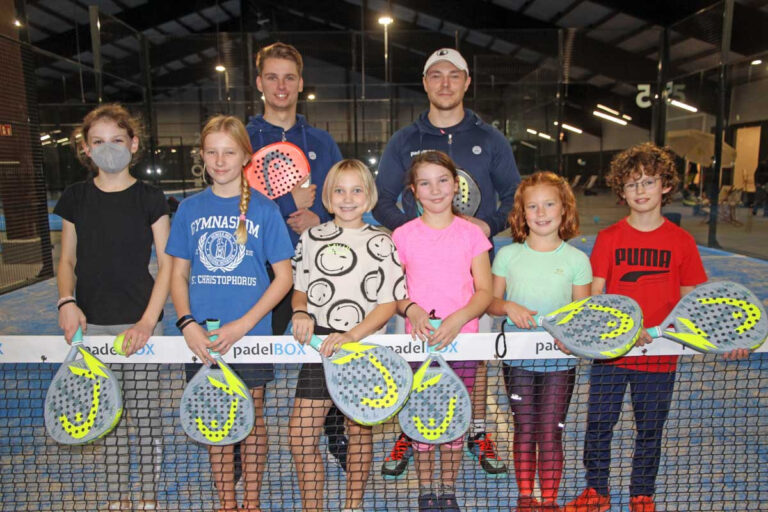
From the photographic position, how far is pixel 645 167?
6.78 feet

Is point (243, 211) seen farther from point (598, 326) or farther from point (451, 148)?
point (598, 326)

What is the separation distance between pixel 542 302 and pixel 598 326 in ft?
1.35

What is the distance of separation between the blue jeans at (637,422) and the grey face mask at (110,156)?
197cm

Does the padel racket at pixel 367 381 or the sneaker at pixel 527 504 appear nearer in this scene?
the padel racket at pixel 367 381

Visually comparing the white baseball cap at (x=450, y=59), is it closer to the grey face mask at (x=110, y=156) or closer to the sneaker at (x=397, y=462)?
the grey face mask at (x=110, y=156)

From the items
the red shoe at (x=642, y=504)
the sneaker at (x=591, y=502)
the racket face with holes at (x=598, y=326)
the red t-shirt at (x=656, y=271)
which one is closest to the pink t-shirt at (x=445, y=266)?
the racket face with holes at (x=598, y=326)

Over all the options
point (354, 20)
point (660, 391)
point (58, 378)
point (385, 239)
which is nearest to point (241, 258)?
point (385, 239)

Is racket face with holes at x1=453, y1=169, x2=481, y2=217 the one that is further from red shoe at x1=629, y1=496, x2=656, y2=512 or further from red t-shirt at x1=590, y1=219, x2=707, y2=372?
red shoe at x1=629, y1=496, x2=656, y2=512

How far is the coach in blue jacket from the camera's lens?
2473 mm

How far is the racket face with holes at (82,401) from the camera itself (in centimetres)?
166

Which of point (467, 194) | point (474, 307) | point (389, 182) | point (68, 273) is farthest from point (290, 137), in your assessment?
point (474, 307)

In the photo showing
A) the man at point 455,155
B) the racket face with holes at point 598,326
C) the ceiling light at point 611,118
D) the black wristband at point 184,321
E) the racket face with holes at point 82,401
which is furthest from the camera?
the ceiling light at point 611,118

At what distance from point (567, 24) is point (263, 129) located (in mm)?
14627

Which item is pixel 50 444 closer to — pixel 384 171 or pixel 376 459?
pixel 376 459
